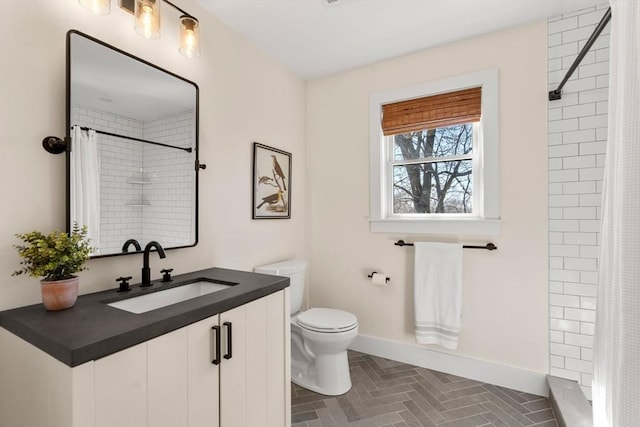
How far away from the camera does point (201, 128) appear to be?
75.0 inches

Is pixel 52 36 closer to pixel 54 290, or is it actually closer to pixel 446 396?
pixel 54 290

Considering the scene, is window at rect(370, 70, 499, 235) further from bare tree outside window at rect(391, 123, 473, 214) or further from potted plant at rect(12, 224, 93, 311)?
potted plant at rect(12, 224, 93, 311)

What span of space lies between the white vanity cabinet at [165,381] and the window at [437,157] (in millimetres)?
1510

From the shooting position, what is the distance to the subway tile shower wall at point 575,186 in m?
1.94

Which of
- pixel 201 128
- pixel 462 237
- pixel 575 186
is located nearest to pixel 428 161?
pixel 462 237

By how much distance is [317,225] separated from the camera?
117 inches

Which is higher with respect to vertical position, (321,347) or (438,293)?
(438,293)

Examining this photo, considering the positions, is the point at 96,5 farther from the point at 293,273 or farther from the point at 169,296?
the point at 293,273

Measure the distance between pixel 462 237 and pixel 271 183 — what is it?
158cm

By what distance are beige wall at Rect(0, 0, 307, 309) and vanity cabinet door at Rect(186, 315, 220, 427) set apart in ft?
2.08

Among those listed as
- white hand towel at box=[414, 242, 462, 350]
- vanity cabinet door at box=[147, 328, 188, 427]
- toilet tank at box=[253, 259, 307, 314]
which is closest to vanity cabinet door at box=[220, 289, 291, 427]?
vanity cabinet door at box=[147, 328, 188, 427]

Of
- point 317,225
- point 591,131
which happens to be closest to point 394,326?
point 317,225

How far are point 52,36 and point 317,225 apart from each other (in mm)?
2204

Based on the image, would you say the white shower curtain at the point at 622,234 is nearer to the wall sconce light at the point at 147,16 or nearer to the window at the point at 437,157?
the window at the point at 437,157
